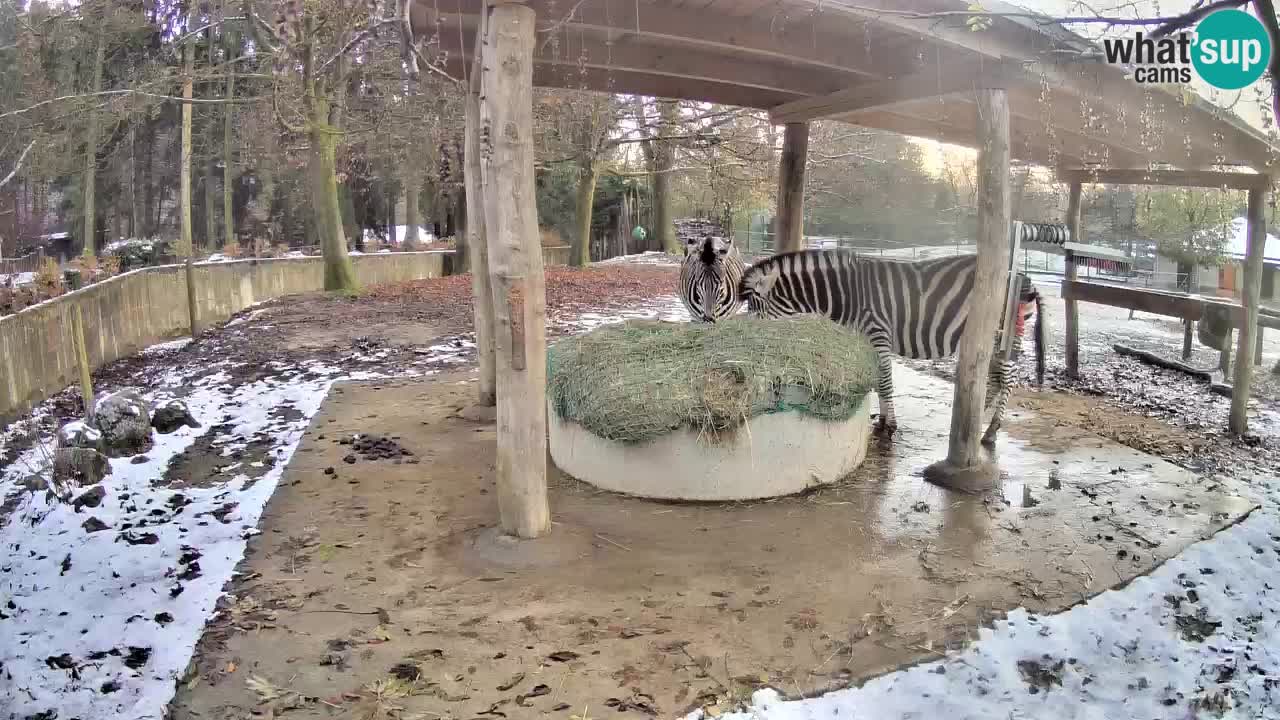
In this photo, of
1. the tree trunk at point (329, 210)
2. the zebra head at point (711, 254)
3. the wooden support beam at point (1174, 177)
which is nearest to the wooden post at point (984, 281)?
the zebra head at point (711, 254)

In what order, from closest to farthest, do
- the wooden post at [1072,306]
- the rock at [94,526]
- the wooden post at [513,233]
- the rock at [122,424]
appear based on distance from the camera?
1. the wooden post at [513,233]
2. the rock at [94,526]
3. the rock at [122,424]
4. the wooden post at [1072,306]

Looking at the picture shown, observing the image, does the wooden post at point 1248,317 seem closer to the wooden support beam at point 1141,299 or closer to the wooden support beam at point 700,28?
the wooden support beam at point 1141,299

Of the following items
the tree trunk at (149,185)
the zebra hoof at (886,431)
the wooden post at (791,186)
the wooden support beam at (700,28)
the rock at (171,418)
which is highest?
the tree trunk at (149,185)

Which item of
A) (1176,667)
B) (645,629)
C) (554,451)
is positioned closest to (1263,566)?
(1176,667)

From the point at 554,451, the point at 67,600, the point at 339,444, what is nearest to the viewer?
the point at 67,600

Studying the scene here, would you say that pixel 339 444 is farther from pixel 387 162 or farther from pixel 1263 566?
pixel 387 162

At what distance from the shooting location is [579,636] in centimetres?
362

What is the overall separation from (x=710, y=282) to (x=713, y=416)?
10.6 ft

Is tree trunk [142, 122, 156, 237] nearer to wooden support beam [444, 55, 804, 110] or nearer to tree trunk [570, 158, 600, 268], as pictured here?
tree trunk [570, 158, 600, 268]

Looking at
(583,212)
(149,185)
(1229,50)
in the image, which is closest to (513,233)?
(1229,50)

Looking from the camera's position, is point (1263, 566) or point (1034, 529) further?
point (1034, 529)

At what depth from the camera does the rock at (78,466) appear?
580cm

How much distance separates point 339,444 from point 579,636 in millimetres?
3720

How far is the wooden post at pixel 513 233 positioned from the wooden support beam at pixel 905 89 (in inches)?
121
